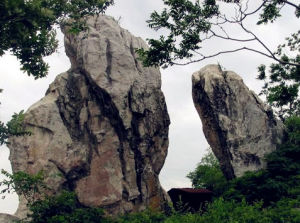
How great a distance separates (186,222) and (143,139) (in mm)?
12287

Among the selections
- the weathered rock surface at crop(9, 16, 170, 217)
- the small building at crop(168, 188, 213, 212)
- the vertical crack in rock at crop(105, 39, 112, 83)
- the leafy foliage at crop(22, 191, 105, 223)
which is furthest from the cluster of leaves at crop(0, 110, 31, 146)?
the small building at crop(168, 188, 213, 212)

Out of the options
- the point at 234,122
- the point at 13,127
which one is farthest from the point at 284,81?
the point at 13,127

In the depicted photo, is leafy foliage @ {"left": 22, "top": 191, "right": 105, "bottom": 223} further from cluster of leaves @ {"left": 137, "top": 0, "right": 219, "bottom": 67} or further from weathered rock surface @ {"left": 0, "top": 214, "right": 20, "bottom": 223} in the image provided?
cluster of leaves @ {"left": 137, "top": 0, "right": 219, "bottom": 67}

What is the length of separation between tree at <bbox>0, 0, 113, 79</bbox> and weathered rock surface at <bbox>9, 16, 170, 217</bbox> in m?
2.17

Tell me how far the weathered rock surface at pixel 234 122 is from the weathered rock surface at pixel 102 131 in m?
3.56

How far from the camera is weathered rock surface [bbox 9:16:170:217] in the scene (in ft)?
85.2

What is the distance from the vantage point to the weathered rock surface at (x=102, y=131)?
85.2 ft

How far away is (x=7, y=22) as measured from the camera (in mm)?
18422

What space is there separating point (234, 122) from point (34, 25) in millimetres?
15500

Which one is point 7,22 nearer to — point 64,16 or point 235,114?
point 64,16

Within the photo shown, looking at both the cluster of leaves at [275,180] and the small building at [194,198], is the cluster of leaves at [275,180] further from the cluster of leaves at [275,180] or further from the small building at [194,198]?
the small building at [194,198]

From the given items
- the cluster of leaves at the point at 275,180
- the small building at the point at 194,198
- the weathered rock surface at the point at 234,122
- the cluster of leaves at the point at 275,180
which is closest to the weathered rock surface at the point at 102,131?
the small building at the point at 194,198

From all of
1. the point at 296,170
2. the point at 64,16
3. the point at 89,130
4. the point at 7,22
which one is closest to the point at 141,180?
the point at 89,130

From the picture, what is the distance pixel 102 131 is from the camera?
27109mm
